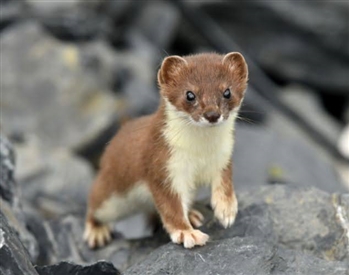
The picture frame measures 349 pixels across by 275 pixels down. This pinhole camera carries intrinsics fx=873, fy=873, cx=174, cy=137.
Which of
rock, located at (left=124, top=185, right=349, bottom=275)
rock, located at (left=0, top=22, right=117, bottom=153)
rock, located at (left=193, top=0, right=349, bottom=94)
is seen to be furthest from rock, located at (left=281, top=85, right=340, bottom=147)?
rock, located at (left=124, top=185, right=349, bottom=275)

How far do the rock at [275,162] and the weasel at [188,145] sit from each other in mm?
3009

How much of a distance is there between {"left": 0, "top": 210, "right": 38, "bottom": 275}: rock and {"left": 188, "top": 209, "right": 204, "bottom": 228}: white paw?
1.22 meters

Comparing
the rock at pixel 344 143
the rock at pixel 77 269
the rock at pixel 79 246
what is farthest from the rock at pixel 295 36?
the rock at pixel 77 269

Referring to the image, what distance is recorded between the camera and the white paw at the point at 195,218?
16.4 ft

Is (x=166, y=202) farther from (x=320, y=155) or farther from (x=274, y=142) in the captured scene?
(x=320, y=155)

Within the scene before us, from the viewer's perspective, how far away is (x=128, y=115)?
8258 mm

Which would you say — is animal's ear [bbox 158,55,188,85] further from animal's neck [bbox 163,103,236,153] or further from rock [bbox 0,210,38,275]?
rock [bbox 0,210,38,275]

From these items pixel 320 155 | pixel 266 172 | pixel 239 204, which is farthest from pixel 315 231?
pixel 320 155

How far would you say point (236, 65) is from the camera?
15.2 ft

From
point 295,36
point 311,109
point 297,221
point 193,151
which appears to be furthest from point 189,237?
point 295,36

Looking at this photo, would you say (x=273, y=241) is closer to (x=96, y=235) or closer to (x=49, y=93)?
(x=96, y=235)

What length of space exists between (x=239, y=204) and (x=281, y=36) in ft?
20.6

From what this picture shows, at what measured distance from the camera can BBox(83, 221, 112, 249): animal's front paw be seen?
217 inches

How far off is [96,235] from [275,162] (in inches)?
126
